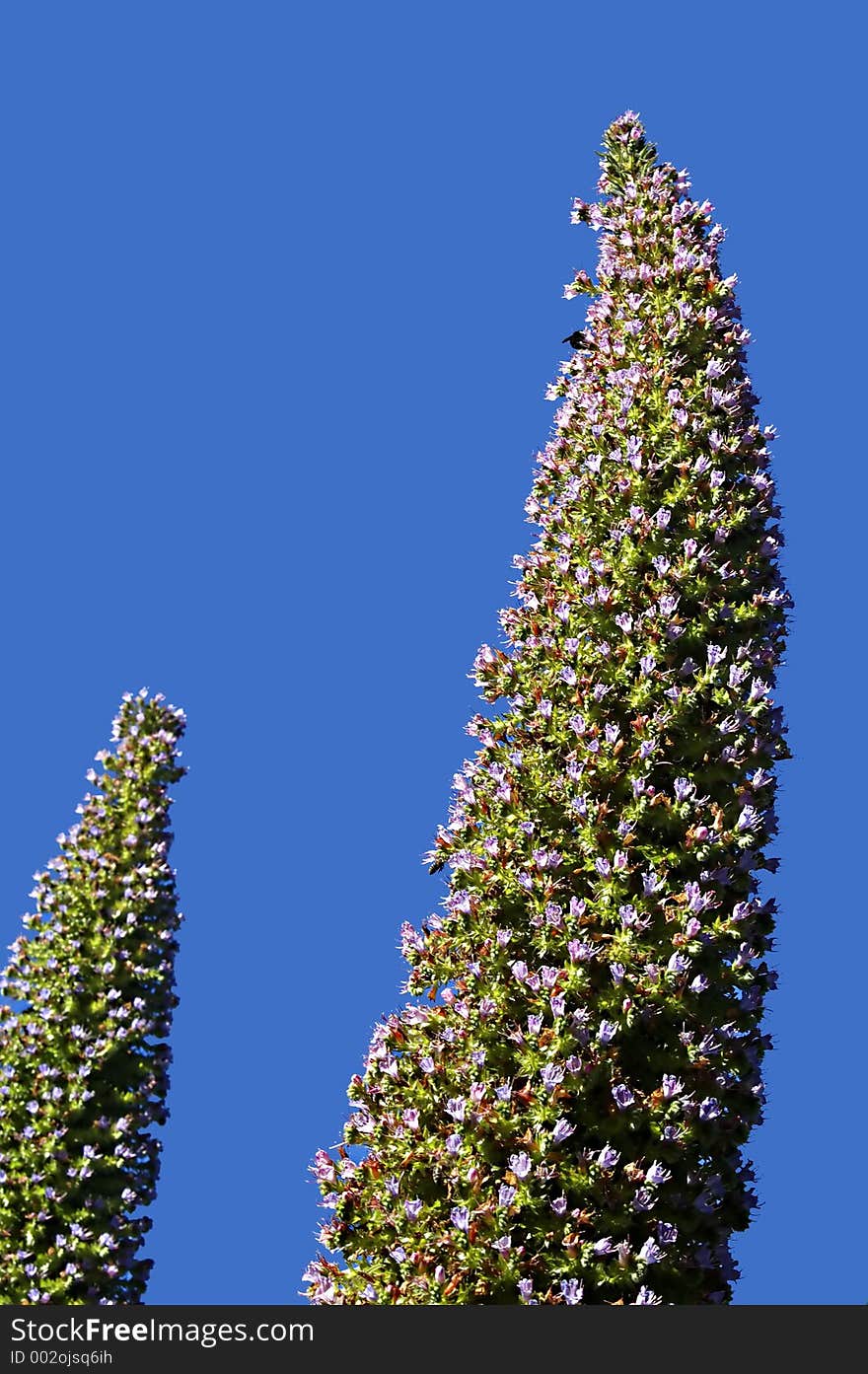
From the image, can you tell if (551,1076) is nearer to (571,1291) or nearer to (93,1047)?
(571,1291)

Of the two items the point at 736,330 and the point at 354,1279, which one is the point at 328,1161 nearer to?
the point at 354,1279

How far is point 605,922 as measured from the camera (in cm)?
1121

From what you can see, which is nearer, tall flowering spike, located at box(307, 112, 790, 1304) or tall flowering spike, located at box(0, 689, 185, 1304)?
tall flowering spike, located at box(307, 112, 790, 1304)

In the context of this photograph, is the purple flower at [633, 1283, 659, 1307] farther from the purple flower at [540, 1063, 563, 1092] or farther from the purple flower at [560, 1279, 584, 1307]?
the purple flower at [540, 1063, 563, 1092]

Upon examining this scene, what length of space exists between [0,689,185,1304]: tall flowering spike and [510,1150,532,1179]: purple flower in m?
11.8

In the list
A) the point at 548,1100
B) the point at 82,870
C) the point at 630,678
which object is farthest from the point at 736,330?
the point at 82,870

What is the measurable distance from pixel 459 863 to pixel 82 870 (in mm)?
12081

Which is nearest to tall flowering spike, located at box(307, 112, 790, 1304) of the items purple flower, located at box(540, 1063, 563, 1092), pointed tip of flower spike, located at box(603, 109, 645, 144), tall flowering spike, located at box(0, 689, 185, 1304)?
purple flower, located at box(540, 1063, 563, 1092)

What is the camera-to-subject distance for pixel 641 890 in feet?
37.3

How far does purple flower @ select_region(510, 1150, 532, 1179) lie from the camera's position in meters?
10.1

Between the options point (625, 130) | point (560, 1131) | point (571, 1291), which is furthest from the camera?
point (625, 130)

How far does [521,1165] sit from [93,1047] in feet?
41.5

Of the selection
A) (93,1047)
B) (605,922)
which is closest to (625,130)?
(605,922)

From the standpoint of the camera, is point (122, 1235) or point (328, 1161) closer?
point (328, 1161)
